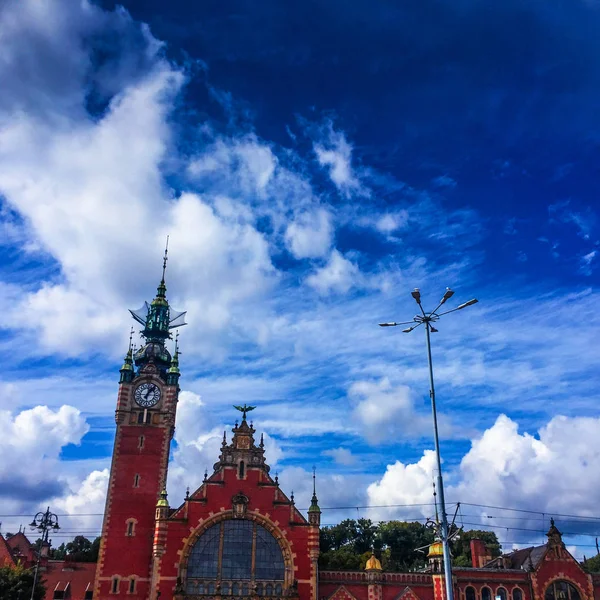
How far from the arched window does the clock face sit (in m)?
46.3

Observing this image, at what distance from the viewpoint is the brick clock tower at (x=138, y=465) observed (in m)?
62.8

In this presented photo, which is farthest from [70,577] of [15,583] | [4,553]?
[15,583]

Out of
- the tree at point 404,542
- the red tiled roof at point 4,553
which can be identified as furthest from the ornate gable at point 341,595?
the tree at point 404,542

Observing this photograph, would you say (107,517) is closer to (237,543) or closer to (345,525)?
(237,543)

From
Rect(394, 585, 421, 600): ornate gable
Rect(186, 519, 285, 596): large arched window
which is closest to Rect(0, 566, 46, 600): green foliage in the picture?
Rect(186, 519, 285, 596): large arched window

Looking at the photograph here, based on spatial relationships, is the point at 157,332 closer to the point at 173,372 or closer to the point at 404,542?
the point at 173,372

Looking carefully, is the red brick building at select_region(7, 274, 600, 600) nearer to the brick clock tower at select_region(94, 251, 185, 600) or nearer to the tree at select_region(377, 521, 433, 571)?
the brick clock tower at select_region(94, 251, 185, 600)

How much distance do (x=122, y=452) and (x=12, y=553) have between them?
18370mm

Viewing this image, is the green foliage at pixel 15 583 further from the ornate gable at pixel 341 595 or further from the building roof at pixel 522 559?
the building roof at pixel 522 559

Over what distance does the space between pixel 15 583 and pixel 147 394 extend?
904 inches

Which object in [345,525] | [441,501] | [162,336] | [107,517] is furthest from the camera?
[345,525]

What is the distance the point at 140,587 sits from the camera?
6219 centimetres

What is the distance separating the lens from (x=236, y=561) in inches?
2398

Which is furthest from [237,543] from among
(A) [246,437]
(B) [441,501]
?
(B) [441,501]
